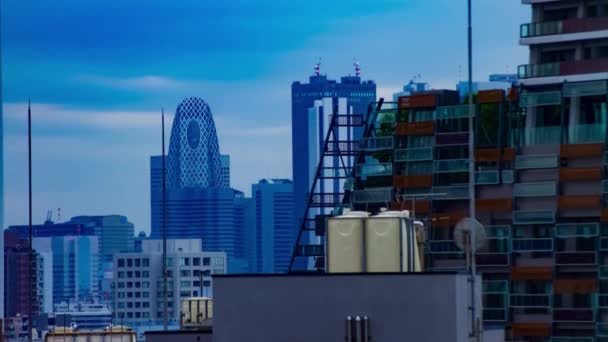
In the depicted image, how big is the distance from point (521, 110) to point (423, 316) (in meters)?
60.0

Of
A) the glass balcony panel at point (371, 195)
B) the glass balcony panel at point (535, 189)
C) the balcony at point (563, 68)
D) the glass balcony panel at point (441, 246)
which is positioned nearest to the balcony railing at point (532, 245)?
the glass balcony panel at point (535, 189)

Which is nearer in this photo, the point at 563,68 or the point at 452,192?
the point at 563,68

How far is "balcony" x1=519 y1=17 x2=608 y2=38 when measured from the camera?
80312 mm

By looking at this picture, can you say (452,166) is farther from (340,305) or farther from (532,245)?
(340,305)

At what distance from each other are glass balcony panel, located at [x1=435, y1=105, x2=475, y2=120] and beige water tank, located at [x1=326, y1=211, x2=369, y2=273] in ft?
190

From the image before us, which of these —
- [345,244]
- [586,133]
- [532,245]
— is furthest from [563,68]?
[345,244]

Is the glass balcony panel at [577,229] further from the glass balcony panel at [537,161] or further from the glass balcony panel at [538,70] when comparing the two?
the glass balcony panel at [538,70]

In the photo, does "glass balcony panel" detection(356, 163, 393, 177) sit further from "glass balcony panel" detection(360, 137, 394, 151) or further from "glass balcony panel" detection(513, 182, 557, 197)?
"glass balcony panel" detection(513, 182, 557, 197)

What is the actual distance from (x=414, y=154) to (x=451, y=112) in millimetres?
2593

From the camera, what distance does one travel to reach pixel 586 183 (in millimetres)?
81062

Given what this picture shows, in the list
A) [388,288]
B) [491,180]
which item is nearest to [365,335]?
[388,288]

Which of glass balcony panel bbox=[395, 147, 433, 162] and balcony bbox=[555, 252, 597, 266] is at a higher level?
glass balcony panel bbox=[395, 147, 433, 162]

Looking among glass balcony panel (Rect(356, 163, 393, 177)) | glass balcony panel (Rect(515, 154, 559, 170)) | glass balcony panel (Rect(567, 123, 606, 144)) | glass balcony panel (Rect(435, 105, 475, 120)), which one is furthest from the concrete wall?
glass balcony panel (Rect(356, 163, 393, 177))

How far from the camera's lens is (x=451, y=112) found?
86562mm
